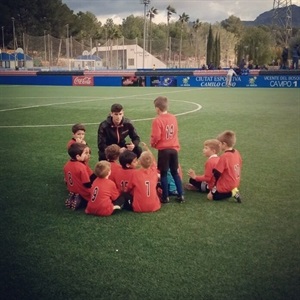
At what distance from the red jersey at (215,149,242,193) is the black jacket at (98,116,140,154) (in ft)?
5.38

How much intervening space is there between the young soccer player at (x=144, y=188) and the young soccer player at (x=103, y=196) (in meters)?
0.21

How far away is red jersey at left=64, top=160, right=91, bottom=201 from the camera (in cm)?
518

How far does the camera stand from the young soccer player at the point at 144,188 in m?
4.86

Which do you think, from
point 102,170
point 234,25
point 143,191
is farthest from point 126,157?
point 234,25

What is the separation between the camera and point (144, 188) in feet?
16.0

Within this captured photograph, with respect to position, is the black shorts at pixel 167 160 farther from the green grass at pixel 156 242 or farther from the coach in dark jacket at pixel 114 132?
the coach in dark jacket at pixel 114 132

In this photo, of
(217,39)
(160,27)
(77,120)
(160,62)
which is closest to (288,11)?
(217,39)

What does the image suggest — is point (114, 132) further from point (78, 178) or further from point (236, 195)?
point (236, 195)

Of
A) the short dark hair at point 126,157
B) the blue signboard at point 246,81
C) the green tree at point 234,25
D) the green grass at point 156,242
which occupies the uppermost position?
the green tree at point 234,25

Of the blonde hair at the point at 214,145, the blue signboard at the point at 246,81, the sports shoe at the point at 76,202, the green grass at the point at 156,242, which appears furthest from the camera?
the blue signboard at the point at 246,81

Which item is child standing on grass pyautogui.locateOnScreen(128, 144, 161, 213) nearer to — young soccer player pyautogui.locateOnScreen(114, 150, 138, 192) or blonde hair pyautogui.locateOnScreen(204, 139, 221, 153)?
young soccer player pyautogui.locateOnScreen(114, 150, 138, 192)

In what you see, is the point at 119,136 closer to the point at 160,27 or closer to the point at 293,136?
the point at 293,136

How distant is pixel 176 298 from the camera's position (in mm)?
2955

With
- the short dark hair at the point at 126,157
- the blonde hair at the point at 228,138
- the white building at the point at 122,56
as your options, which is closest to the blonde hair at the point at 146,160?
the short dark hair at the point at 126,157
